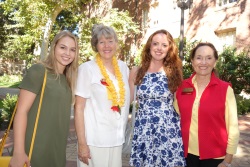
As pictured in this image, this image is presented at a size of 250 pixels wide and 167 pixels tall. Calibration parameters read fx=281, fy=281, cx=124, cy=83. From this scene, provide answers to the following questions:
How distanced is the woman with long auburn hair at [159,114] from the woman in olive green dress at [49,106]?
0.77 metres

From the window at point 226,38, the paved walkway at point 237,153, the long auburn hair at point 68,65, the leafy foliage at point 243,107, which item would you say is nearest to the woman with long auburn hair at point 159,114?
the long auburn hair at point 68,65

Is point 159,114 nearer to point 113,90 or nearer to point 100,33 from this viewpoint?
point 113,90

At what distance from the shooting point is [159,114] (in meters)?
2.95

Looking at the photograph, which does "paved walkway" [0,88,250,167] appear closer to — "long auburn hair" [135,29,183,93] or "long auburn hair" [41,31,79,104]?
"long auburn hair" [135,29,183,93]

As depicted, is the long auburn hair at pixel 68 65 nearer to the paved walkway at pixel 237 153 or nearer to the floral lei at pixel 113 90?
the floral lei at pixel 113 90

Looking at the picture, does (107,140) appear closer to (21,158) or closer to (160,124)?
(160,124)

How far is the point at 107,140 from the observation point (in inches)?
115

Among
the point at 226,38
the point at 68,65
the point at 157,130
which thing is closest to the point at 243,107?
the point at 226,38

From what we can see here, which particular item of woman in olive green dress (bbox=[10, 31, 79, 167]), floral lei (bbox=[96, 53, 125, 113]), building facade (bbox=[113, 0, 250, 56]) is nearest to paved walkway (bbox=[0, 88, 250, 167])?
floral lei (bbox=[96, 53, 125, 113])

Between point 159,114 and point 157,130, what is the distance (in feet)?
0.56

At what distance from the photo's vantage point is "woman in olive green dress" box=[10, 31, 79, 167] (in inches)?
92.7

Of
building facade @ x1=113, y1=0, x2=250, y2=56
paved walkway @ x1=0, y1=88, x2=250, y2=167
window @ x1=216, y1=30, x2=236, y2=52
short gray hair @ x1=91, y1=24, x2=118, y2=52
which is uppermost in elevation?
building facade @ x1=113, y1=0, x2=250, y2=56

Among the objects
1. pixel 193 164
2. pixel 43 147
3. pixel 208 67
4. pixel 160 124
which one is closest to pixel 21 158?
pixel 43 147

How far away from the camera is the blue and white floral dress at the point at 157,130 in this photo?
9.59 feet
